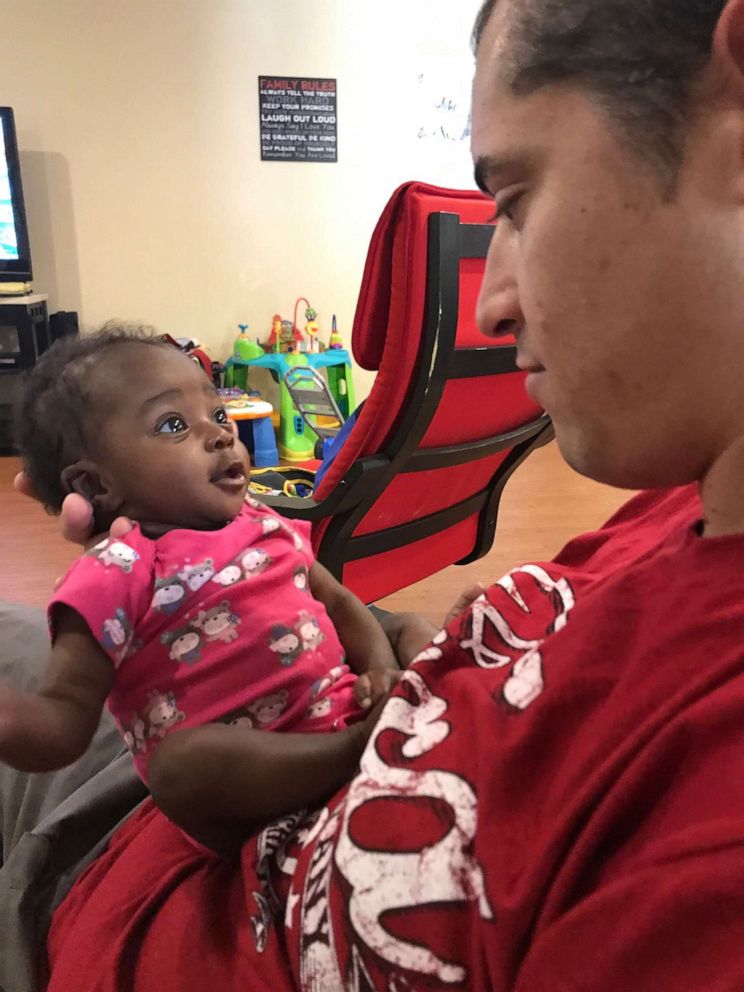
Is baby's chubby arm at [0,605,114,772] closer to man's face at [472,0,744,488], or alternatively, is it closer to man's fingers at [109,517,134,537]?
man's fingers at [109,517,134,537]

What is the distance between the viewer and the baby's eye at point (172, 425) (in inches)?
37.0

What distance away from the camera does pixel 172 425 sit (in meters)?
0.95

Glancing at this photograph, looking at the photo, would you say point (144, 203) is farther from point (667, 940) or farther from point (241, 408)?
point (667, 940)

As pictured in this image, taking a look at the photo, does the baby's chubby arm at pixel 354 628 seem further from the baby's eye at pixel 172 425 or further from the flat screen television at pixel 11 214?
the flat screen television at pixel 11 214

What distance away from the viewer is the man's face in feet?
1.31

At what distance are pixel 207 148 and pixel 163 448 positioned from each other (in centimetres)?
382

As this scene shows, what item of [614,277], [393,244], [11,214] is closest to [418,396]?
[393,244]

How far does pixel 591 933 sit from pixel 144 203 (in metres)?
4.49

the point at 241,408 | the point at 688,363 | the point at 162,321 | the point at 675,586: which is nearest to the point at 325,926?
the point at 675,586

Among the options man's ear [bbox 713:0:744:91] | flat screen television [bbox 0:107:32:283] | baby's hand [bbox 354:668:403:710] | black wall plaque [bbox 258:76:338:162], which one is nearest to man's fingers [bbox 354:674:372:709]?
baby's hand [bbox 354:668:403:710]

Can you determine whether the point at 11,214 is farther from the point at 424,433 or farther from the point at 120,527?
the point at 120,527

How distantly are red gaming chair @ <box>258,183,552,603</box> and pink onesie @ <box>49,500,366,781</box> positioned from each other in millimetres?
609

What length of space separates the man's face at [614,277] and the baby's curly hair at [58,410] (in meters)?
0.66

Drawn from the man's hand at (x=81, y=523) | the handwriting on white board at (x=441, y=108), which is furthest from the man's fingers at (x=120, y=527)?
the handwriting on white board at (x=441, y=108)
